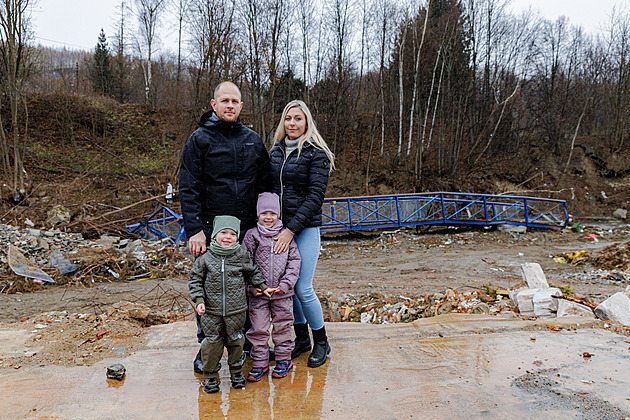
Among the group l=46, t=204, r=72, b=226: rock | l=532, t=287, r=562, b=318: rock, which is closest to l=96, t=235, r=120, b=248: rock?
l=46, t=204, r=72, b=226: rock

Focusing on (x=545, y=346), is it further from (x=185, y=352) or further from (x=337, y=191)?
(x=337, y=191)

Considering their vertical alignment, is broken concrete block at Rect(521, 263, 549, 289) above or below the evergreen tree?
below

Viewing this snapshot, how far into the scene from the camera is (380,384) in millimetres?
2855

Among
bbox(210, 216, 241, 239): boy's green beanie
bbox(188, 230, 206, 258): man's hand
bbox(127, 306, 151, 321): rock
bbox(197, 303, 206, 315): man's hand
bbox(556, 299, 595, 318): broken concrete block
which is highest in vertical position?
bbox(210, 216, 241, 239): boy's green beanie

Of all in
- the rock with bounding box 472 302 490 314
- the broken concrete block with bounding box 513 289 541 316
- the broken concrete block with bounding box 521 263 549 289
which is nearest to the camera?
the broken concrete block with bounding box 513 289 541 316

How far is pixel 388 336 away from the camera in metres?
3.75

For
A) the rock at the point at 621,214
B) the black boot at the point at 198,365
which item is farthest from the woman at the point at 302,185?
the rock at the point at 621,214

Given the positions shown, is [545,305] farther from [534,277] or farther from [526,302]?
[534,277]

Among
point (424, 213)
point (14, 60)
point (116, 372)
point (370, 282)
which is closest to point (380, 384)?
point (116, 372)

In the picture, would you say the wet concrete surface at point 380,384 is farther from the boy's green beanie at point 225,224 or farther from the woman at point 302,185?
the boy's green beanie at point 225,224

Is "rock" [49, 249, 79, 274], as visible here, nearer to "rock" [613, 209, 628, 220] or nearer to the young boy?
the young boy

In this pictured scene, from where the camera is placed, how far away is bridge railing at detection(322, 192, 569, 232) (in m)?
13.2

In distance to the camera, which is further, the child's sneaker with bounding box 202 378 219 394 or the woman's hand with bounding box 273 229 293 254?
the woman's hand with bounding box 273 229 293 254

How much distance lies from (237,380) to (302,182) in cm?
152
